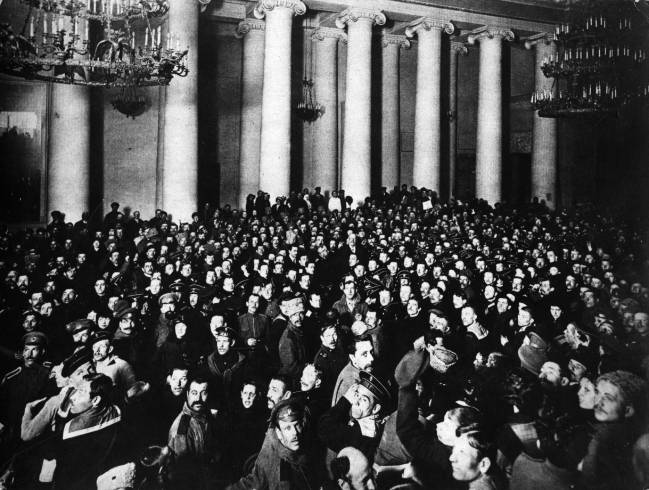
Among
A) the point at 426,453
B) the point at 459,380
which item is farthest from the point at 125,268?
the point at 426,453

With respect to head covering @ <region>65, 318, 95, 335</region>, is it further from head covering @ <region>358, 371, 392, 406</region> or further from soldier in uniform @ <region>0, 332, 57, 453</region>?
head covering @ <region>358, 371, 392, 406</region>

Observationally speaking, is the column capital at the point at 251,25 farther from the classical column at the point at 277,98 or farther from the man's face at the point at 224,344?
the man's face at the point at 224,344

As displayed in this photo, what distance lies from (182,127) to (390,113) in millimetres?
10415

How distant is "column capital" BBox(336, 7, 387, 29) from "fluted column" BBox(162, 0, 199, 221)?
5.83 m

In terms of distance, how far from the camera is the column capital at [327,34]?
23.2 m

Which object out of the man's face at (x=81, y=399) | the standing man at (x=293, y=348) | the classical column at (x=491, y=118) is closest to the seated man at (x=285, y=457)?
the man's face at (x=81, y=399)

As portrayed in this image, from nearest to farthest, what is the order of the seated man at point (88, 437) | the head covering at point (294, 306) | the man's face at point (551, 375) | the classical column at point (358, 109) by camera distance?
the seated man at point (88, 437)
the man's face at point (551, 375)
the head covering at point (294, 306)
the classical column at point (358, 109)

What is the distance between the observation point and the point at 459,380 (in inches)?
216

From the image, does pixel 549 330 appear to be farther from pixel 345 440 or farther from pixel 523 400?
pixel 345 440

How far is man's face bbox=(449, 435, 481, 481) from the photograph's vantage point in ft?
12.2

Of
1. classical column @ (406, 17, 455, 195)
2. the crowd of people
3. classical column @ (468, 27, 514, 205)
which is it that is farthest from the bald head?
classical column @ (468, 27, 514, 205)

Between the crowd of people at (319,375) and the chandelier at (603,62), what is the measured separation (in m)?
5.26

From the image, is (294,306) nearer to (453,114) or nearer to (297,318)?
(297,318)

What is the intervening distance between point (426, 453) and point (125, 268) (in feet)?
25.5
